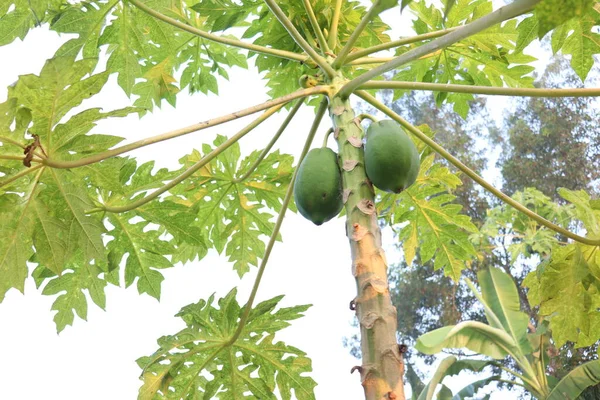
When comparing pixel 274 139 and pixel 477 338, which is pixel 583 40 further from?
pixel 477 338

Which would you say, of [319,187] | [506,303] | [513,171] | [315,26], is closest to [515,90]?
[319,187]

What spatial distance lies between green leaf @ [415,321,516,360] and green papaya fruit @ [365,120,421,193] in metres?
5.20

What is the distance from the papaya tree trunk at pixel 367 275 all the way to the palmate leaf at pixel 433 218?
63cm

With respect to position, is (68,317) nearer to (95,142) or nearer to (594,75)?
(95,142)

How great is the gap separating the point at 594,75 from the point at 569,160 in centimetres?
293

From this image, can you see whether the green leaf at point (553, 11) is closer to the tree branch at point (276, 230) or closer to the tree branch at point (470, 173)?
the tree branch at point (470, 173)

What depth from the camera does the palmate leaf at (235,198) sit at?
2539 millimetres

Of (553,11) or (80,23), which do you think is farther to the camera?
(80,23)

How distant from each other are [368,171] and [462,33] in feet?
1.67

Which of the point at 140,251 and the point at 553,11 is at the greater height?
the point at 140,251

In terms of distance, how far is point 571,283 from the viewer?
6.75 feet

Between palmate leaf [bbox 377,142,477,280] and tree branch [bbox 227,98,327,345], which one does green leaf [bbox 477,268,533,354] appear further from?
tree branch [bbox 227,98,327,345]

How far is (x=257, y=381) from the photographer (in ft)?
7.51

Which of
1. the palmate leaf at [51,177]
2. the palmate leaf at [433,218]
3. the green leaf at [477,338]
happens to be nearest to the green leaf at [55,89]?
the palmate leaf at [51,177]
